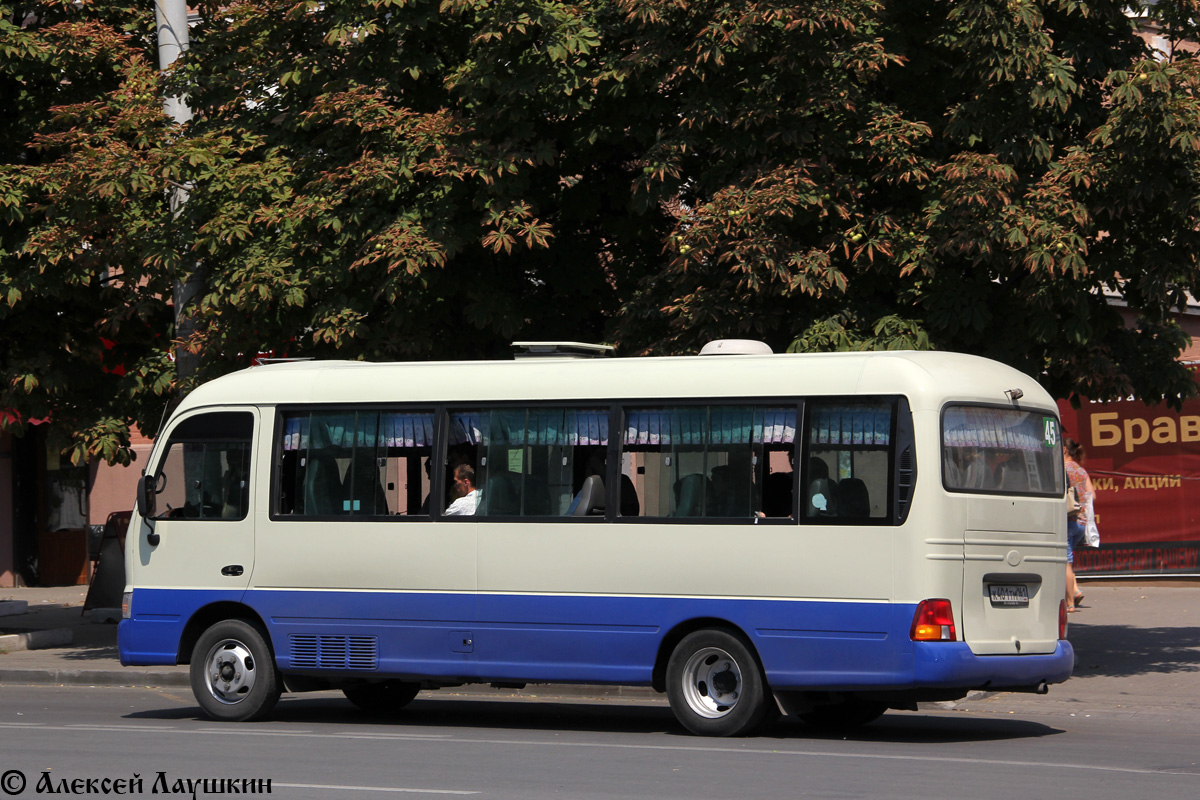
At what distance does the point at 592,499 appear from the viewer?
11.5 m

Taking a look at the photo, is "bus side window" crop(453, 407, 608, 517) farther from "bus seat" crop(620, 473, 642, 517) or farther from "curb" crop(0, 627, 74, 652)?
"curb" crop(0, 627, 74, 652)

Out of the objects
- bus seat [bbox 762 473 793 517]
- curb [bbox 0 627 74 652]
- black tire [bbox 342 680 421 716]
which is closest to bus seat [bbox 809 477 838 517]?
bus seat [bbox 762 473 793 517]

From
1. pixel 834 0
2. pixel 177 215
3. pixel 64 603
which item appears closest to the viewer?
pixel 834 0

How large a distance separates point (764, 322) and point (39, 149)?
7756mm

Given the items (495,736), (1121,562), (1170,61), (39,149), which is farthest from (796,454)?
(1121,562)

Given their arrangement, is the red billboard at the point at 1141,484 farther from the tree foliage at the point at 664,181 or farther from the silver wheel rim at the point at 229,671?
the silver wheel rim at the point at 229,671

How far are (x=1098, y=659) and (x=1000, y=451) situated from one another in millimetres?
5450

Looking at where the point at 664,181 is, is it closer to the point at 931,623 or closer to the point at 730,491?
the point at 730,491

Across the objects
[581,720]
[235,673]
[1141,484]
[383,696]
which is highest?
[1141,484]

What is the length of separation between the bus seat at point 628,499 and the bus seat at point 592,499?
0.14 meters

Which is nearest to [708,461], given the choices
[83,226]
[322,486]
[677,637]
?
[677,637]

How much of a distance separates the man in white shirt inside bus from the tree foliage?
252 centimetres

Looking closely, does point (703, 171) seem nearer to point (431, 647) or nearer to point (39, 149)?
point (431, 647)

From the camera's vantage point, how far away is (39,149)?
17062 millimetres
